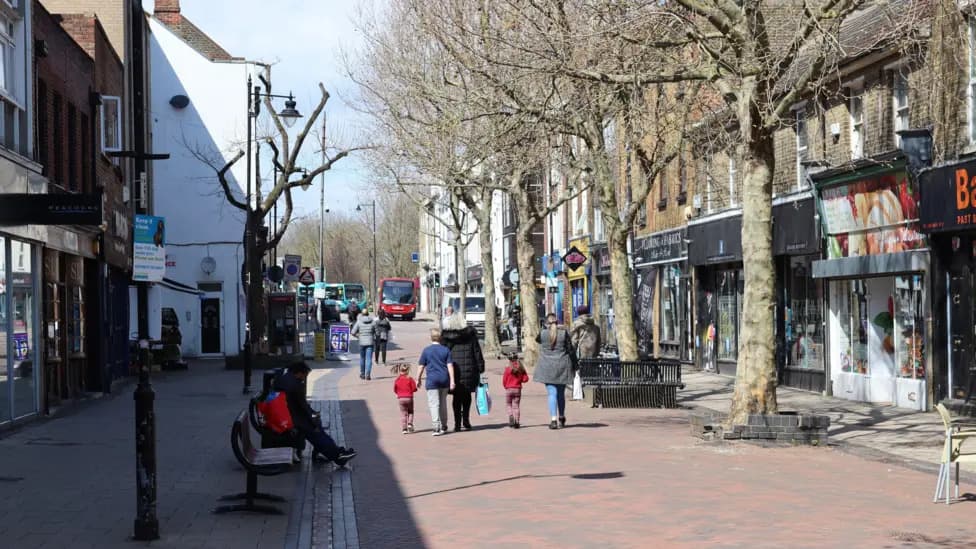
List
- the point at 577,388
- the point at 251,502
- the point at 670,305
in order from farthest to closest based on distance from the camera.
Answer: the point at 670,305, the point at 577,388, the point at 251,502

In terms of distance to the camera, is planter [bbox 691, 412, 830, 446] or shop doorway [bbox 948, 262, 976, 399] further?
shop doorway [bbox 948, 262, 976, 399]

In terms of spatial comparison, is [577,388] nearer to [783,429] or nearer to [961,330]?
[961,330]

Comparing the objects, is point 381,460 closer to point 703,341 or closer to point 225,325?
point 703,341

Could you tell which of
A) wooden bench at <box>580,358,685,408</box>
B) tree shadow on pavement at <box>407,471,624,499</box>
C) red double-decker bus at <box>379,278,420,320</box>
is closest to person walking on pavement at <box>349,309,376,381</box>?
wooden bench at <box>580,358,685,408</box>

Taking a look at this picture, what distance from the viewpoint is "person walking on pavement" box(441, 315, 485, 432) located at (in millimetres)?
18359

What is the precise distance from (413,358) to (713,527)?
3059 centimetres

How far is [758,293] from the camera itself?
16.3 meters

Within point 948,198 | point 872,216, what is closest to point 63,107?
point 872,216

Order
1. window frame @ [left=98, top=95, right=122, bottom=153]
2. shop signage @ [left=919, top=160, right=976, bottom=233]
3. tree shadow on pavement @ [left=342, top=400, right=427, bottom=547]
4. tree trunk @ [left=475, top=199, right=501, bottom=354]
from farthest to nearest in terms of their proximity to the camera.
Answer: tree trunk @ [left=475, top=199, right=501, bottom=354] < window frame @ [left=98, top=95, right=122, bottom=153] < shop signage @ [left=919, top=160, right=976, bottom=233] < tree shadow on pavement @ [left=342, top=400, right=427, bottom=547]

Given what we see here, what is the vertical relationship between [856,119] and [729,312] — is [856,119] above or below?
above

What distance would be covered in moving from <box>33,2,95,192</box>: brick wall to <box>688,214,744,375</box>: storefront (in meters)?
14.2

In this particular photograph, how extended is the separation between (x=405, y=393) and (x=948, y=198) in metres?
8.38

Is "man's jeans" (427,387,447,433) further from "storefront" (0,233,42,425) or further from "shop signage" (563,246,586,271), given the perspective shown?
"shop signage" (563,246,586,271)

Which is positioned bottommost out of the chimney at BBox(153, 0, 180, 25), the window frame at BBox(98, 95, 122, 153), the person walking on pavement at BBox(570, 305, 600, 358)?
the person walking on pavement at BBox(570, 305, 600, 358)
